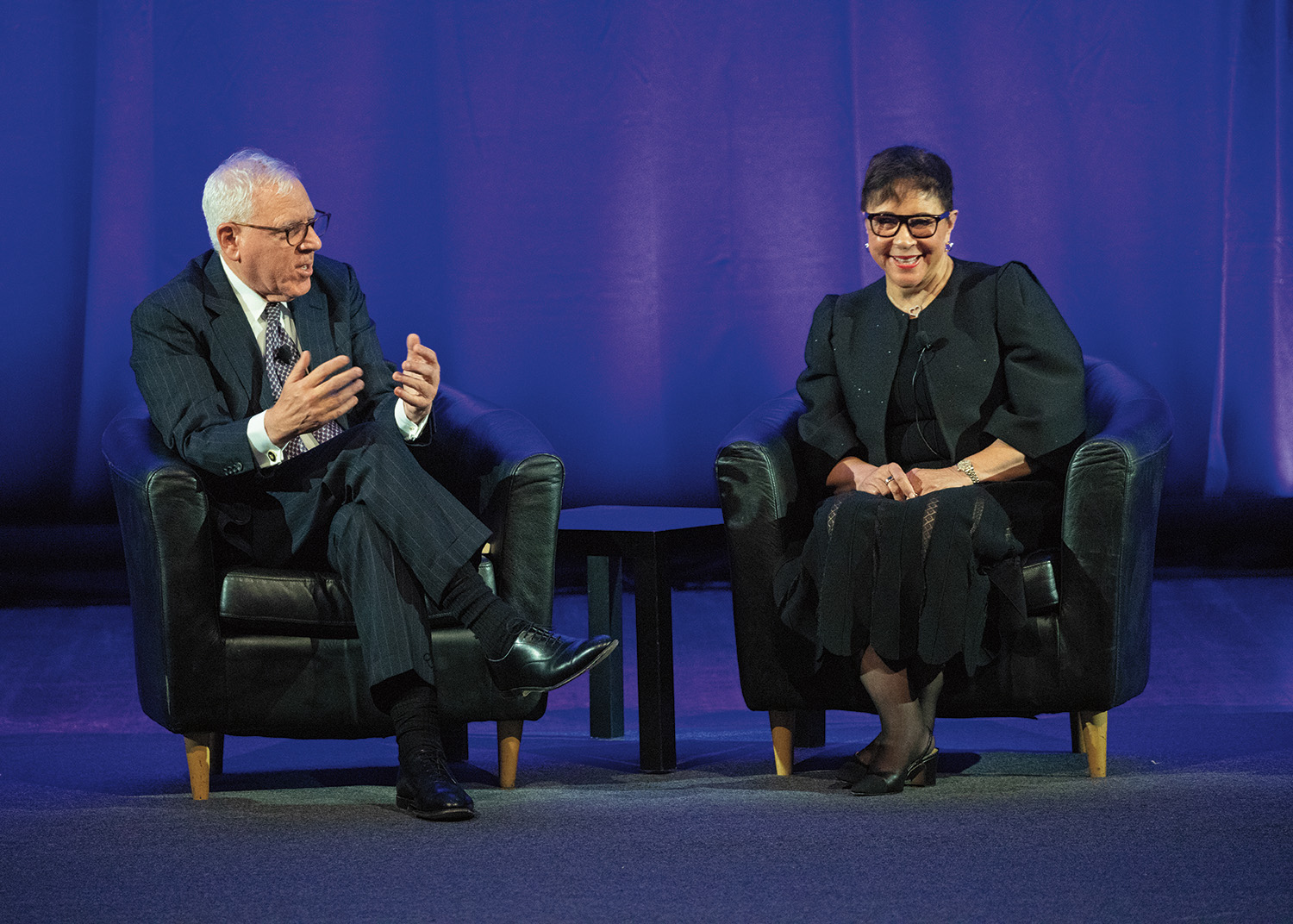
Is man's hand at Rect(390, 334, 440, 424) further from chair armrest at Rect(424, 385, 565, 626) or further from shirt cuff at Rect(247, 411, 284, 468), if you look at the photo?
shirt cuff at Rect(247, 411, 284, 468)

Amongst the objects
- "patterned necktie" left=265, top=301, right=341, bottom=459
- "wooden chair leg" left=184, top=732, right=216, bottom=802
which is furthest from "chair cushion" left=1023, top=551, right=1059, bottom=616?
"wooden chair leg" left=184, top=732, right=216, bottom=802

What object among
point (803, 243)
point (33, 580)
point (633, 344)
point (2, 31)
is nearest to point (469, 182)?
point (633, 344)

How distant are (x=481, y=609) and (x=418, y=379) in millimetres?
486

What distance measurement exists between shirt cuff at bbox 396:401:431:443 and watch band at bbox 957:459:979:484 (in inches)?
40.7

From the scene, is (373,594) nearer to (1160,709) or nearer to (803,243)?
(1160,709)

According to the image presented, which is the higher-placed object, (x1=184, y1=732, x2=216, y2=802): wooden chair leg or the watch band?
the watch band

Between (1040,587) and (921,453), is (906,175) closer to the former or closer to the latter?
(921,453)

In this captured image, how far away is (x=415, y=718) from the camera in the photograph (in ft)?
8.55

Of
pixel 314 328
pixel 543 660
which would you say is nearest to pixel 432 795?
pixel 543 660

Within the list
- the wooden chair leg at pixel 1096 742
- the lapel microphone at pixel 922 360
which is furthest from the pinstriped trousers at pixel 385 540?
the wooden chair leg at pixel 1096 742

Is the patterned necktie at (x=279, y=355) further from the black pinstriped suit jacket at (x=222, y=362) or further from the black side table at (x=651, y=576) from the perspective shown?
the black side table at (x=651, y=576)

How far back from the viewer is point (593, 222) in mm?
4930

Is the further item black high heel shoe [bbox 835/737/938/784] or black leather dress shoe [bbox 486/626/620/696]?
black high heel shoe [bbox 835/737/938/784]

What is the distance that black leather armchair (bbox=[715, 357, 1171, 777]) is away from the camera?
2.65 metres
